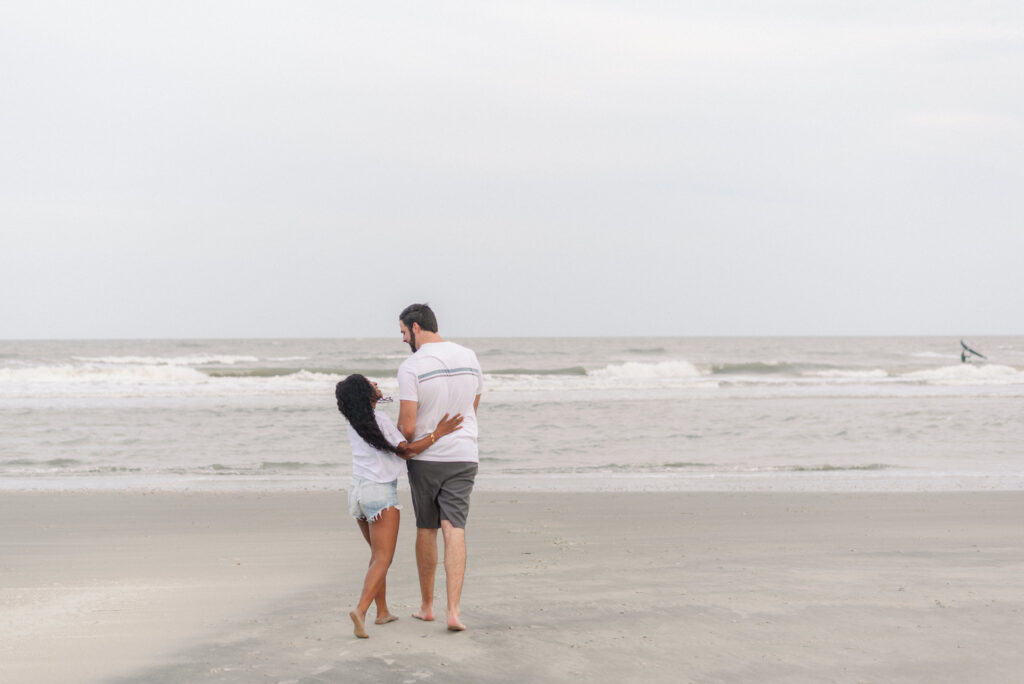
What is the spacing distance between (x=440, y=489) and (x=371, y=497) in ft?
1.17

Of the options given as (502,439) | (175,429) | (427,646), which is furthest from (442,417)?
(175,429)

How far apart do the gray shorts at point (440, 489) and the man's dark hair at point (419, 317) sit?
2.33 feet

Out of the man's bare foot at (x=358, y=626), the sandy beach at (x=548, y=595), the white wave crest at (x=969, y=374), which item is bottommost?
the white wave crest at (x=969, y=374)

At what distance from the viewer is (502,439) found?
15.0 metres

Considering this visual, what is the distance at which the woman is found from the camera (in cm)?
437

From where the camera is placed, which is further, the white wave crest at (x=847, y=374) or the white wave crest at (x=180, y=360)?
the white wave crest at (x=180, y=360)

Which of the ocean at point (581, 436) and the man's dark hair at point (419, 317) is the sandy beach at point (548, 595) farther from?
the ocean at point (581, 436)

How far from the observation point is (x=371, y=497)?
14.7 feet

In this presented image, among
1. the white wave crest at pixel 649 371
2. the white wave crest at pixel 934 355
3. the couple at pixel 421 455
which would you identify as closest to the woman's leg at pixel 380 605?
the couple at pixel 421 455

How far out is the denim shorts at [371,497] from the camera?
14.7 ft

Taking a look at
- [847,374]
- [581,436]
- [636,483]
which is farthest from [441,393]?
[847,374]

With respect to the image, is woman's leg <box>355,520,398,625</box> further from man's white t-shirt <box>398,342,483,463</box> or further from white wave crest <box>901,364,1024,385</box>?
white wave crest <box>901,364,1024,385</box>

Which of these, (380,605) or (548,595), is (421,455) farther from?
(548,595)

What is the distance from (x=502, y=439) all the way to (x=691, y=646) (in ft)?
35.0
